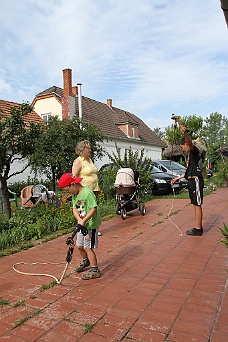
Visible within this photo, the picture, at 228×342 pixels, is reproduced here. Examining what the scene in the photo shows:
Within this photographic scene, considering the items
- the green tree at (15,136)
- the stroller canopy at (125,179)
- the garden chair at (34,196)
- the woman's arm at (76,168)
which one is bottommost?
the garden chair at (34,196)

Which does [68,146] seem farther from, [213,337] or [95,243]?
[213,337]

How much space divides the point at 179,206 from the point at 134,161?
81.3 inches

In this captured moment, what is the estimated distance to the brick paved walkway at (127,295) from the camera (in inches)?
104

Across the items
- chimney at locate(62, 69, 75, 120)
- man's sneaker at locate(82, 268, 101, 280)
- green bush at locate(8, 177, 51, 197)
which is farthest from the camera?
chimney at locate(62, 69, 75, 120)

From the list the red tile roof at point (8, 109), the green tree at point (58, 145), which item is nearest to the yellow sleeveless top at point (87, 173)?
the red tile roof at point (8, 109)

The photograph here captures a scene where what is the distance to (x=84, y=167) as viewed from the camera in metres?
5.30

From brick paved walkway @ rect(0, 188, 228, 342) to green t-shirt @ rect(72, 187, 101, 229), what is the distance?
2.37 feet

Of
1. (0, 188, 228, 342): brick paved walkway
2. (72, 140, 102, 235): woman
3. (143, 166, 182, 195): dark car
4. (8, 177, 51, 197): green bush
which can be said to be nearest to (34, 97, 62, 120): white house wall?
(8, 177, 51, 197): green bush

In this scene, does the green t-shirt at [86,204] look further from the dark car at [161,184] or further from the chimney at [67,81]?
the chimney at [67,81]

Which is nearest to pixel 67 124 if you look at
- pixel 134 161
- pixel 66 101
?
pixel 134 161

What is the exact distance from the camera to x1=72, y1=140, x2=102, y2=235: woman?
5176 mm

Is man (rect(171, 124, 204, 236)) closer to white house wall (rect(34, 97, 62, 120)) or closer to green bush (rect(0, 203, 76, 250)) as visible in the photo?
green bush (rect(0, 203, 76, 250))

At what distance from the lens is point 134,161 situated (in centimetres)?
1010

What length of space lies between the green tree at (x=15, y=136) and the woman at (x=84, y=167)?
1.83 m
